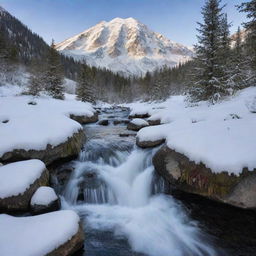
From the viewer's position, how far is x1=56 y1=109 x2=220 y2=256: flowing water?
14.1 feet

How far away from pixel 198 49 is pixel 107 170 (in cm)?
1256

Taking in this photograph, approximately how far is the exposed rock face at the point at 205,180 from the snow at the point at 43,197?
3500 mm

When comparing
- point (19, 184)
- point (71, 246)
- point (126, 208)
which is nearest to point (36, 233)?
point (71, 246)

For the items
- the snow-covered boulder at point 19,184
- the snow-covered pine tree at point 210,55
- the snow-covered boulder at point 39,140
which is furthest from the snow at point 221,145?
the snow-covered pine tree at point 210,55

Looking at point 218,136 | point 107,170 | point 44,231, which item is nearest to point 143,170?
point 107,170

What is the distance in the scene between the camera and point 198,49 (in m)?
14.8

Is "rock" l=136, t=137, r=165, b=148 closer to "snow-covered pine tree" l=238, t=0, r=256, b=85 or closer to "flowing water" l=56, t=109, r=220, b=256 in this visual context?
"flowing water" l=56, t=109, r=220, b=256

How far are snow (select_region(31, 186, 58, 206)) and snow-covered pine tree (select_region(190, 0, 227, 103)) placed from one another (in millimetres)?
12729

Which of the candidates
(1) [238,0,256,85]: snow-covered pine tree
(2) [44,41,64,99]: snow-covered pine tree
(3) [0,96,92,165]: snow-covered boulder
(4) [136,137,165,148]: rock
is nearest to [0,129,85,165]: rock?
(3) [0,96,92,165]: snow-covered boulder

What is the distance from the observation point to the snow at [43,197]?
477cm

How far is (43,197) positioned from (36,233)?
4.61 feet

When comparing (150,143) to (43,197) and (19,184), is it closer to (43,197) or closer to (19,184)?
(43,197)

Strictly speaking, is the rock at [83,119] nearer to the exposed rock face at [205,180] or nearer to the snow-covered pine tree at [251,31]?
the exposed rock face at [205,180]

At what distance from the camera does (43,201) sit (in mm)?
4812
